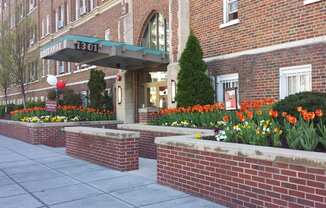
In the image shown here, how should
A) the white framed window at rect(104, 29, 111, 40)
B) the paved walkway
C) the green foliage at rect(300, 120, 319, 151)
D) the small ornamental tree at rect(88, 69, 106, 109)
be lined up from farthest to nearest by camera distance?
the white framed window at rect(104, 29, 111, 40) → the small ornamental tree at rect(88, 69, 106, 109) → the paved walkway → the green foliage at rect(300, 120, 319, 151)

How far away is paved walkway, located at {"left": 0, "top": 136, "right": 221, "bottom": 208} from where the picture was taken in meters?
6.07

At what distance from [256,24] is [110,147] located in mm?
5365

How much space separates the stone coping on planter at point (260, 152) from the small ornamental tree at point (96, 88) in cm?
1270

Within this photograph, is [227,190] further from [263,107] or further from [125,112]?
[125,112]

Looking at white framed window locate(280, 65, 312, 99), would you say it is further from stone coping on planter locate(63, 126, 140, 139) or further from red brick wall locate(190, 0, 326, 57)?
stone coping on planter locate(63, 126, 140, 139)

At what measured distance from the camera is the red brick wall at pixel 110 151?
28.0 ft

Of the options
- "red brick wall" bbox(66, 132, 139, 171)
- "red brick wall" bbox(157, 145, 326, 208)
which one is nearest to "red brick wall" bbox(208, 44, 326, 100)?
"red brick wall" bbox(66, 132, 139, 171)

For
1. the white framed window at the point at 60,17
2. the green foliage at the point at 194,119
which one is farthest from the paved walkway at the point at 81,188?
the white framed window at the point at 60,17

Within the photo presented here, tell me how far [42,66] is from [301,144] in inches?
1090

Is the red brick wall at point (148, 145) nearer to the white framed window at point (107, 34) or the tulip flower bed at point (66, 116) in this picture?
the tulip flower bed at point (66, 116)

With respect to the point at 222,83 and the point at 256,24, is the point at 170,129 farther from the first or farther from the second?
the point at 256,24

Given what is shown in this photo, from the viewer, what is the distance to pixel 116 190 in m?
6.88

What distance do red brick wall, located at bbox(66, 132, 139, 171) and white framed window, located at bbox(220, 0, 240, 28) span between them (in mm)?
5271

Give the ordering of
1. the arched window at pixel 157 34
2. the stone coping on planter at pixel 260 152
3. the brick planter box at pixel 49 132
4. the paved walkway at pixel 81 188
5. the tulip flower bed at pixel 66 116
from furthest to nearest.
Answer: the arched window at pixel 157 34, the tulip flower bed at pixel 66 116, the brick planter box at pixel 49 132, the paved walkway at pixel 81 188, the stone coping on planter at pixel 260 152
